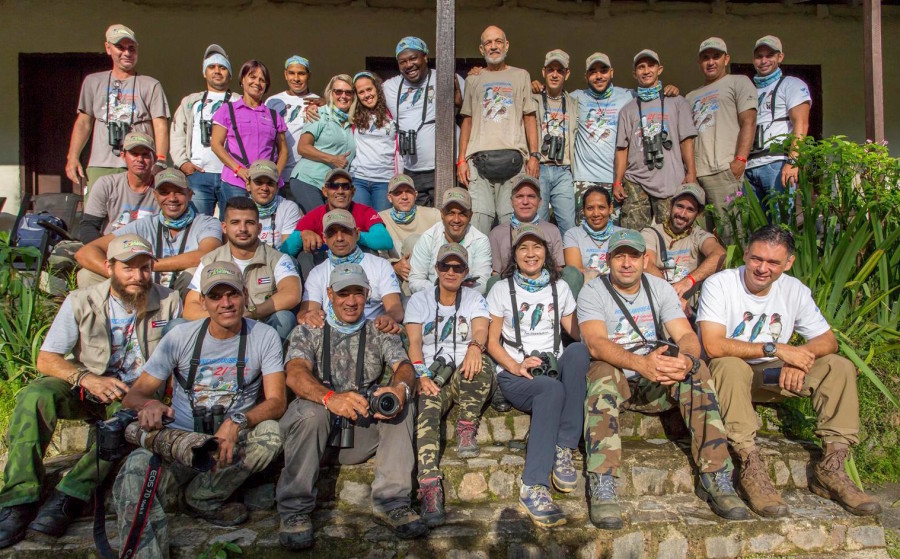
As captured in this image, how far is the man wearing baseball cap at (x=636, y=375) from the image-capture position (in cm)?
377

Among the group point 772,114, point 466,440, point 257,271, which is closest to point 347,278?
point 257,271

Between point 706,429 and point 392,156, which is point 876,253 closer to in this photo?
point 706,429

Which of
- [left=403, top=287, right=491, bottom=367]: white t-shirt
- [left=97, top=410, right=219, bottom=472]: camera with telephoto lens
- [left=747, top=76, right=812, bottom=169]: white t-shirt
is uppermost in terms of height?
[left=747, top=76, right=812, bottom=169]: white t-shirt

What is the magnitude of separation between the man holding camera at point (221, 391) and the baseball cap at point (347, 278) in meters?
0.46

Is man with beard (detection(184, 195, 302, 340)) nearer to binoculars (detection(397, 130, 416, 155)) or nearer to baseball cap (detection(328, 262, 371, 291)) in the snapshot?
baseball cap (detection(328, 262, 371, 291))

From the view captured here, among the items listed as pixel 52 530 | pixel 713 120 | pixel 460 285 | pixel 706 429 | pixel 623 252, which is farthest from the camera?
pixel 713 120

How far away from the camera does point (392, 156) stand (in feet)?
19.8

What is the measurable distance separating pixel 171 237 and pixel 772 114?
4956mm

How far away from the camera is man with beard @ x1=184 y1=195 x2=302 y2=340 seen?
15.0 feet

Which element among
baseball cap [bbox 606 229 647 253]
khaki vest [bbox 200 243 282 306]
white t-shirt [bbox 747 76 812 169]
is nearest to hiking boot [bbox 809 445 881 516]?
baseball cap [bbox 606 229 647 253]

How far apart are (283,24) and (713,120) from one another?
479 centimetres

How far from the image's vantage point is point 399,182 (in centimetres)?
552

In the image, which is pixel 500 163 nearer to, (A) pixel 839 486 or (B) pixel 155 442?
(A) pixel 839 486

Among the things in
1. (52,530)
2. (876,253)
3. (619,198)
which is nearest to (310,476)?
(52,530)
